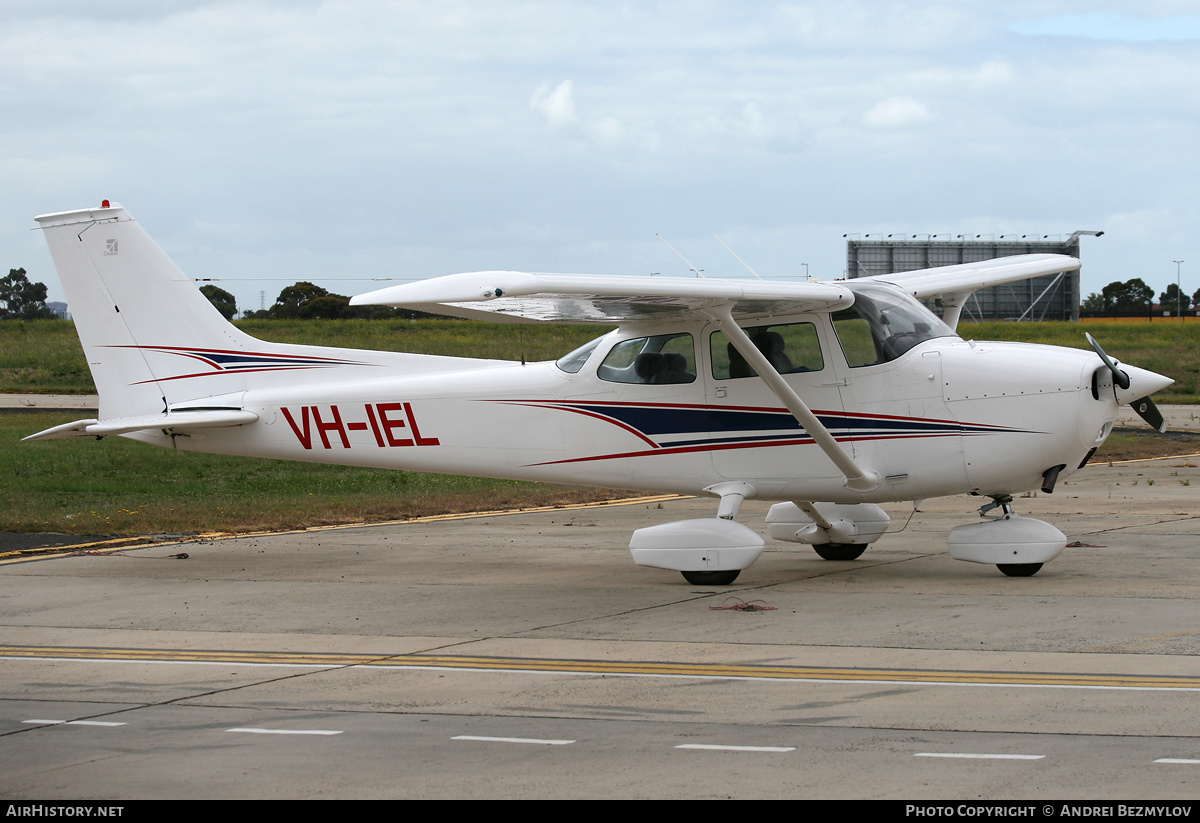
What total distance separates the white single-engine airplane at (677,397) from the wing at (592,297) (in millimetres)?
26

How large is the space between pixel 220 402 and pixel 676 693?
24.2 ft

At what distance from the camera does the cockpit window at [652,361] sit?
37.1 ft

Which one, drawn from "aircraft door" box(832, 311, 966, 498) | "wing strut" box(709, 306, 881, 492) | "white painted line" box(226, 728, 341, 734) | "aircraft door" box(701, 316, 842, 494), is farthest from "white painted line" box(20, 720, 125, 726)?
"aircraft door" box(832, 311, 966, 498)

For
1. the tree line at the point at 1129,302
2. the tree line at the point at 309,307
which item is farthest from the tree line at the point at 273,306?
the tree line at the point at 1129,302

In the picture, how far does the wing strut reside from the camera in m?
10.3

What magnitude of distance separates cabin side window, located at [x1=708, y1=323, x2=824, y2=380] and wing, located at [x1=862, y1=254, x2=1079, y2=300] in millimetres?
1794

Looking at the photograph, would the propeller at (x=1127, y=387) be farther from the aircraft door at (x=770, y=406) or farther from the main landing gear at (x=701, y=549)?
the main landing gear at (x=701, y=549)

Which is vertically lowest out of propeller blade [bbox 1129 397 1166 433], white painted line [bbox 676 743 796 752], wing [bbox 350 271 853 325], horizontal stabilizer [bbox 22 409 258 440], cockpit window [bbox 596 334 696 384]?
white painted line [bbox 676 743 796 752]

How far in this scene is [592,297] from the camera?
9.82 meters

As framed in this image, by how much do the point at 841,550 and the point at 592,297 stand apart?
13.2ft

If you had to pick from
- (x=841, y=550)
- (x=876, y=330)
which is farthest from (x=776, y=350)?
(x=841, y=550)

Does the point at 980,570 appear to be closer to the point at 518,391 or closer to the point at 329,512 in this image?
the point at 518,391

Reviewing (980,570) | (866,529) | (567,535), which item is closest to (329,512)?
(567,535)

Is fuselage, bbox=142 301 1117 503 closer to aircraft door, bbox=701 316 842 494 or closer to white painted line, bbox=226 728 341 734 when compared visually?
aircraft door, bbox=701 316 842 494
